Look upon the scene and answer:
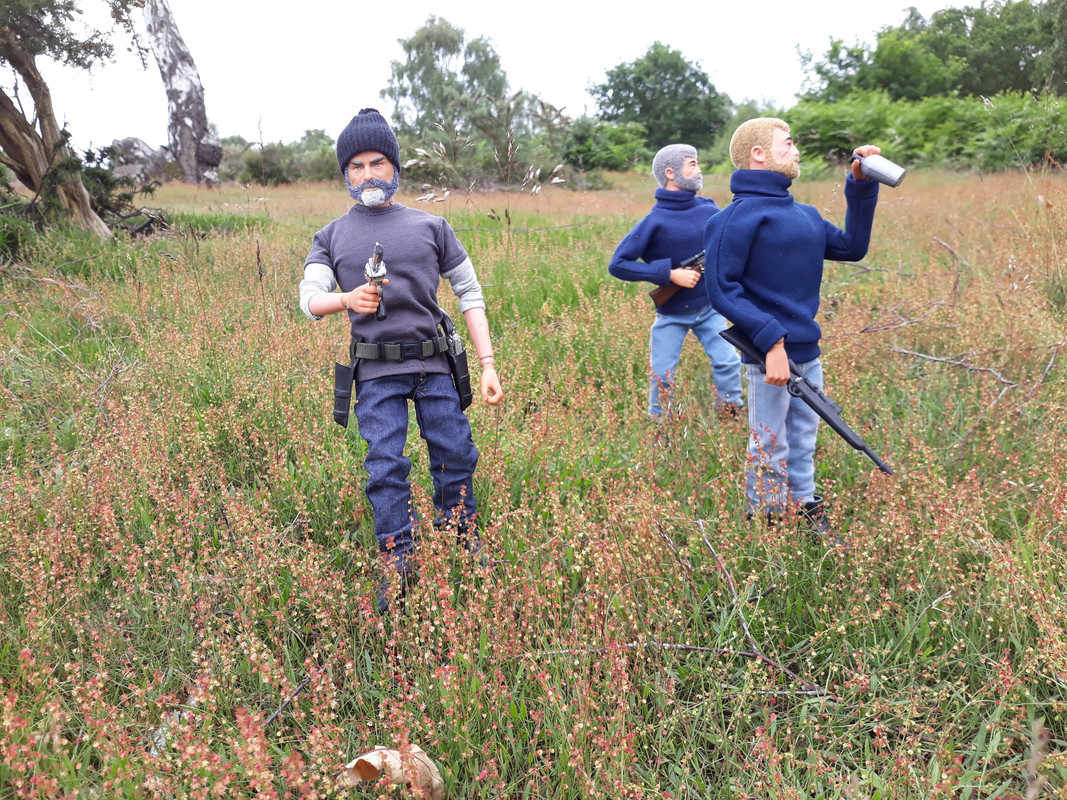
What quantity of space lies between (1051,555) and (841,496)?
2.53 feet

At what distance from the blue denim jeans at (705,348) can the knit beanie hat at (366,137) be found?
201cm

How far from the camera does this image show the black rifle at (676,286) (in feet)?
12.9

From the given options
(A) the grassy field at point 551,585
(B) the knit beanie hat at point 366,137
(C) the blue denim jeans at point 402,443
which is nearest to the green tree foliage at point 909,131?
(A) the grassy field at point 551,585

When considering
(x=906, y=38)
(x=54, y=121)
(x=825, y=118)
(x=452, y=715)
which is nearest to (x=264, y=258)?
(x=54, y=121)

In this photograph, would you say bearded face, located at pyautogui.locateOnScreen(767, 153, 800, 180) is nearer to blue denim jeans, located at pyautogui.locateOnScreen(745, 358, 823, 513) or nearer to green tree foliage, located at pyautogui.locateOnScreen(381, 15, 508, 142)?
blue denim jeans, located at pyautogui.locateOnScreen(745, 358, 823, 513)

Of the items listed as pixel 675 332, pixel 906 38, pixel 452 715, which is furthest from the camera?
pixel 906 38

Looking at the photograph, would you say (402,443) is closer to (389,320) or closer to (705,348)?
(389,320)

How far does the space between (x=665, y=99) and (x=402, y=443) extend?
4361 centimetres

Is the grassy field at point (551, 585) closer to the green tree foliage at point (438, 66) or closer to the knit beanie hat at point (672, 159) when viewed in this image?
the knit beanie hat at point (672, 159)

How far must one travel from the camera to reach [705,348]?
412 cm

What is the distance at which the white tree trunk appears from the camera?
19391 mm

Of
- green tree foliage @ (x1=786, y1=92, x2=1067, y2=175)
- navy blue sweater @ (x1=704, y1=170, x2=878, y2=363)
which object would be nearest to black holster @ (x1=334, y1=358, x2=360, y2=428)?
navy blue sweater @ (x1=704, y1=170, x2=878, y2=363)

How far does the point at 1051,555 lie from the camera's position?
8.71 feet

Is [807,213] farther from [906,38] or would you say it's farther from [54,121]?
[906,38]
